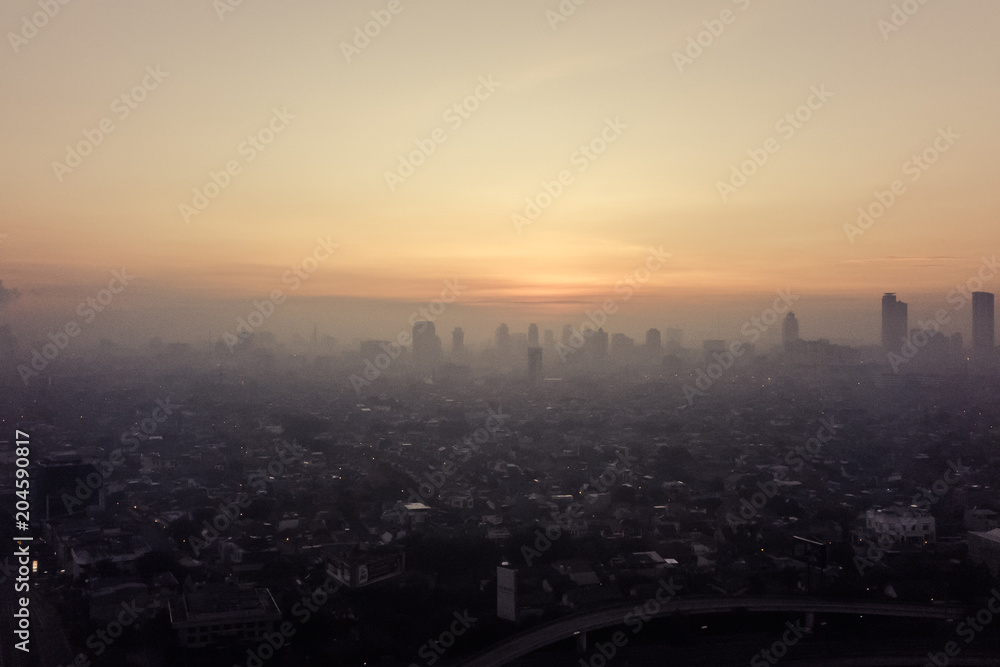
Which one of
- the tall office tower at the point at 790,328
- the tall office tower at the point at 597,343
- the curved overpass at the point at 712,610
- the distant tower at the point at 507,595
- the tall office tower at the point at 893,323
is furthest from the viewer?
the tall office tower at the point at 597,343

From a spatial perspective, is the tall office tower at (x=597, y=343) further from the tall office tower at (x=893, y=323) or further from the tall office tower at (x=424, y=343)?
the tall office tower at (x=893, y=323)

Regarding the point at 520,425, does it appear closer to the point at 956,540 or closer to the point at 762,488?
the point at 762,488

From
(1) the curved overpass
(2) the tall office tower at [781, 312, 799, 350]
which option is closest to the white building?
(1) the curved overpass

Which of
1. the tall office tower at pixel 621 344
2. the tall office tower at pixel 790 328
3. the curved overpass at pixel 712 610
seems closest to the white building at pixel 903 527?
the curved overpass at pixel 712 610

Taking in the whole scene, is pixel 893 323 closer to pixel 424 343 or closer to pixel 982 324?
pixel 982 324

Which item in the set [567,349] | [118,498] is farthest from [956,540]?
[567,349]
